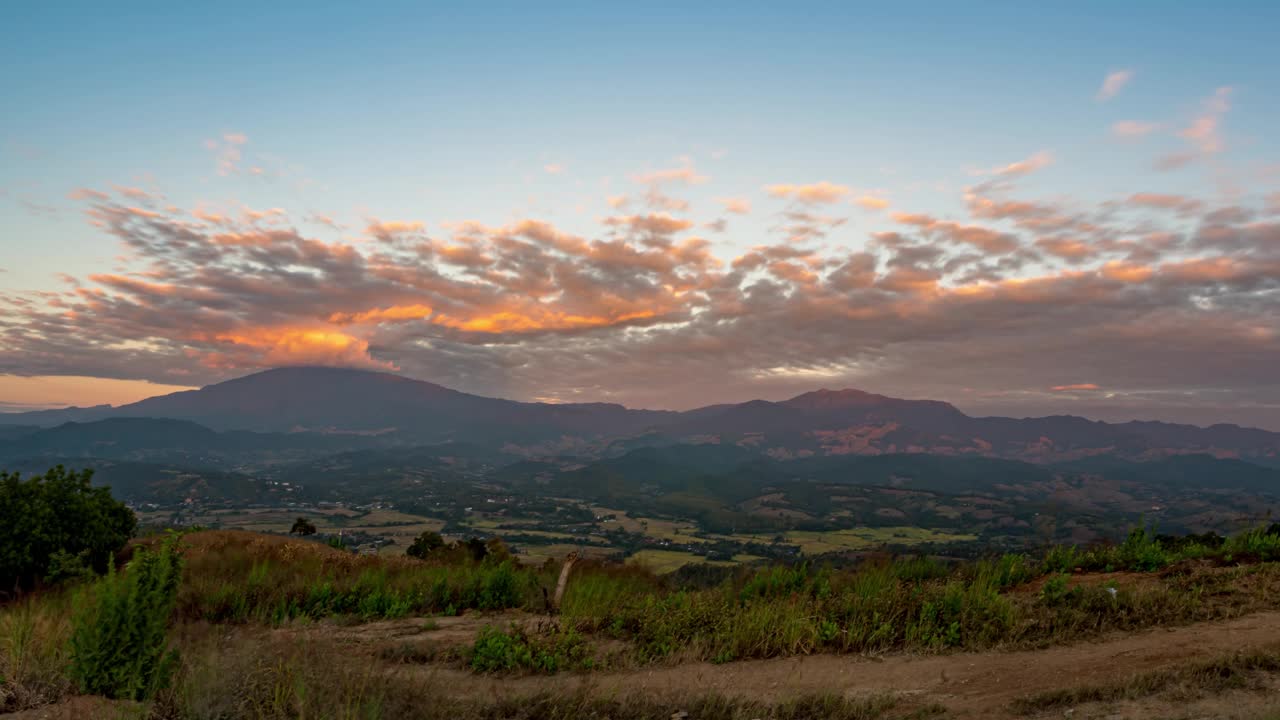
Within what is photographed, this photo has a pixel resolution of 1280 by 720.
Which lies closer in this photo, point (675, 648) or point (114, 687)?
point (114, 687)

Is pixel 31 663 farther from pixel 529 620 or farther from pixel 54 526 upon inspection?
pixel 54 526

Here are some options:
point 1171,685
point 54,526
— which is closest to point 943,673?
point 1171,685

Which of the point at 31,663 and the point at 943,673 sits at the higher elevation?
the point at 31,663

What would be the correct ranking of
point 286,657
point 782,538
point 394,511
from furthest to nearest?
point 394,511, point 782,538, point 286,657

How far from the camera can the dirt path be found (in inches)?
321

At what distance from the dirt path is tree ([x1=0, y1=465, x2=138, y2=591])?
A: 14713 mm

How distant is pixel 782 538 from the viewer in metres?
155

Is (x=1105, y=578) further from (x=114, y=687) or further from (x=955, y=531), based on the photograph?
(x=955, y=531)

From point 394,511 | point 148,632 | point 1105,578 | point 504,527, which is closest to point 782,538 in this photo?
point 504,527

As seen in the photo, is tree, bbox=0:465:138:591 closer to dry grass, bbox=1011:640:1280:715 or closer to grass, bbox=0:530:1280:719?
grass, bbox=0:530:1280:719

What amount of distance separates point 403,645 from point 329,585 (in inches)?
153

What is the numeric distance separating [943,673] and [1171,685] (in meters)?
2.52

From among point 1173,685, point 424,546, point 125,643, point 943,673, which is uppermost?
point 125,643

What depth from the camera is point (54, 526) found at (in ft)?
57.4
